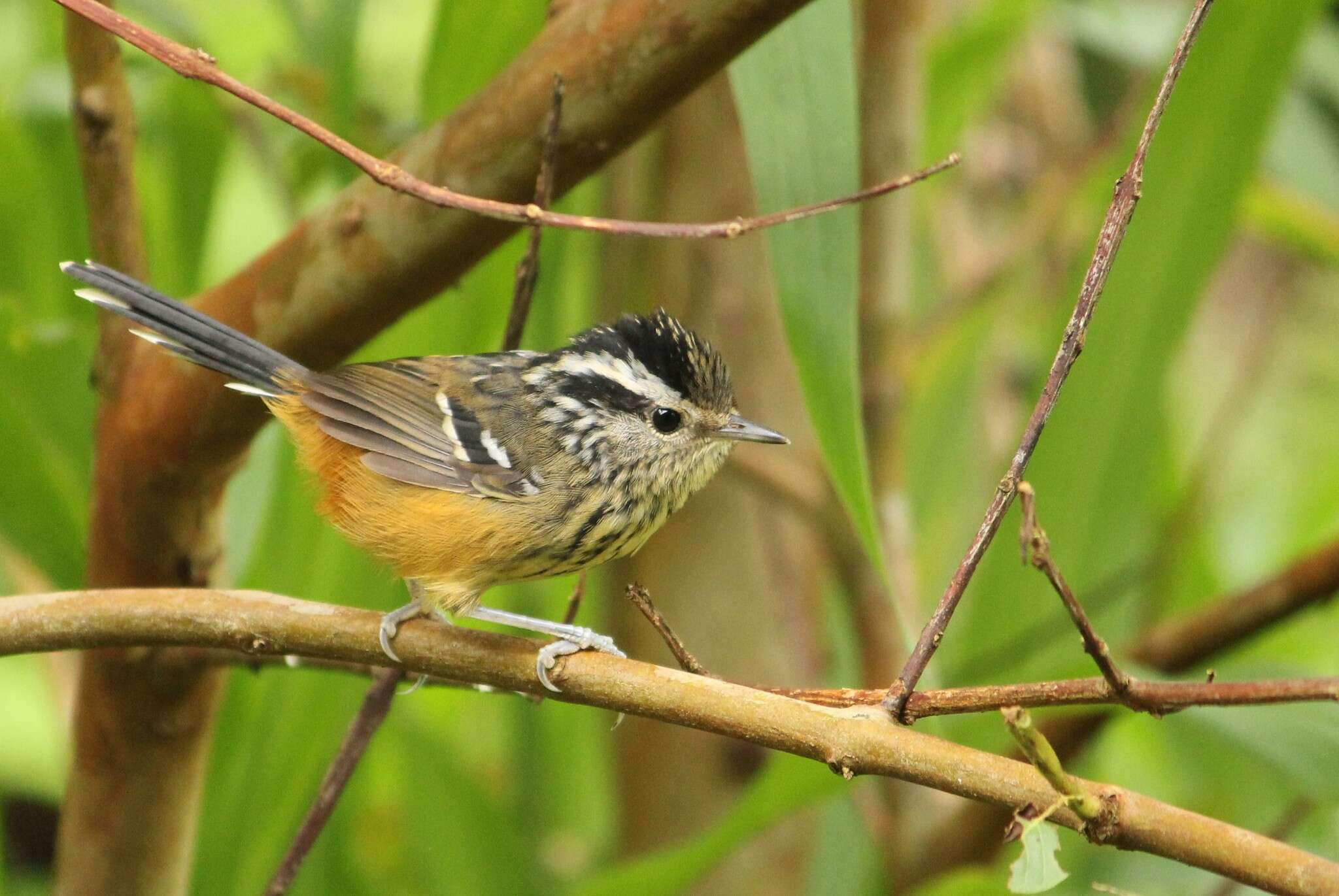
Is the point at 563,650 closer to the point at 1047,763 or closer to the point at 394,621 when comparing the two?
the point at 394,621

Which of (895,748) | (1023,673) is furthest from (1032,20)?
(895,748)

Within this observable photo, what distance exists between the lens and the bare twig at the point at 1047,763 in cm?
109

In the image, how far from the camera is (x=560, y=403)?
7.20 feet

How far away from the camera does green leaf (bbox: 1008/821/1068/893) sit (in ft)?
3.75

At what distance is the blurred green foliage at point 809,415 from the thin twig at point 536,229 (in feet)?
0.96

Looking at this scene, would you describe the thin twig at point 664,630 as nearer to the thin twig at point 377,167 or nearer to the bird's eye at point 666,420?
the thin twig at point 377,167

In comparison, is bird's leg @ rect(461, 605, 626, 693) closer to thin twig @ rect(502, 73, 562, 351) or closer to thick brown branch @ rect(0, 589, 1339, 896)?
thick brown branch @ rect(0, 589, 1339, 896)

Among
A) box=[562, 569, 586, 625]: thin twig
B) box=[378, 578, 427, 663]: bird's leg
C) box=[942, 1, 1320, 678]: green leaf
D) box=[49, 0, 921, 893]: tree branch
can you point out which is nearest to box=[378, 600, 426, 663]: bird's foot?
box=[378, 578, 427, 663]: bird's leg

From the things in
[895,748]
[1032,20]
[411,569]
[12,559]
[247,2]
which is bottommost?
[895,748]

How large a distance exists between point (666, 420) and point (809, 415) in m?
0.45

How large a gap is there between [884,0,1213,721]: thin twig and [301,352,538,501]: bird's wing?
927 mm

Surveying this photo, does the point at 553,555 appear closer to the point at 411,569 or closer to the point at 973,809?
the point at 411,569

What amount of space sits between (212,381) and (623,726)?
4.99ft

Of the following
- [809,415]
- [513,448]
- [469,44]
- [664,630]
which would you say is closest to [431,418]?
[513,448]
